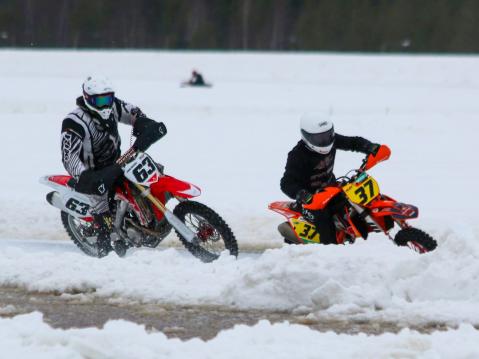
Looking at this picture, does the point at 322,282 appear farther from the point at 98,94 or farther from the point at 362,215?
the point at 98,94

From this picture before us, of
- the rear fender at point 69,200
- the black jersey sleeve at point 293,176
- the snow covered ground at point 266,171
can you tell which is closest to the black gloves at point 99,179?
the rear fender at point 69,200

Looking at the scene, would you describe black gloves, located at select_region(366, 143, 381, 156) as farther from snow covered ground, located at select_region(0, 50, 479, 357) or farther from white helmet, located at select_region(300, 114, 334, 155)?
snow covered ground, located at select_region(0, 50, 479, 357)

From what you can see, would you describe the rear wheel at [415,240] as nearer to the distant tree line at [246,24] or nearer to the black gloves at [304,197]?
the black gloves at [304,197]

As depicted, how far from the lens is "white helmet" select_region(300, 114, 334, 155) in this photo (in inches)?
370

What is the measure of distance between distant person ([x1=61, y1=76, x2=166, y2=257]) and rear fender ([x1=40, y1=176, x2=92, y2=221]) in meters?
0.19

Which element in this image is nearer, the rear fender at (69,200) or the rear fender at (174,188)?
the rear fender at (174,188)

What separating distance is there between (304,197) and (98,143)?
7.14 feet

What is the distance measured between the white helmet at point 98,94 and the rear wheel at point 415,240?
300 centimetres

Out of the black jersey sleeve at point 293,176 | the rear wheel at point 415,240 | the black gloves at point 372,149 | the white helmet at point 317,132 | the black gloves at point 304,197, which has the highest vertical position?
Result: the white helmet at point 317,132

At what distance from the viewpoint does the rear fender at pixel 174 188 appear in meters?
9.52

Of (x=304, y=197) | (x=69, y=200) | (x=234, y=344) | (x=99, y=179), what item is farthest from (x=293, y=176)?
(x=234, y=344)

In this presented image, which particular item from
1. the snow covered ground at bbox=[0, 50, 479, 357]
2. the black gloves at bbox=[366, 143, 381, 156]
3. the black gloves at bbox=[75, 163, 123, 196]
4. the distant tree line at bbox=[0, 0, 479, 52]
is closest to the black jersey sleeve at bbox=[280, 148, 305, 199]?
the black gloves at bbox=[366, 143, 381, 156]

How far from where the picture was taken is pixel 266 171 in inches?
683

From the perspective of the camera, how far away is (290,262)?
7250mm
